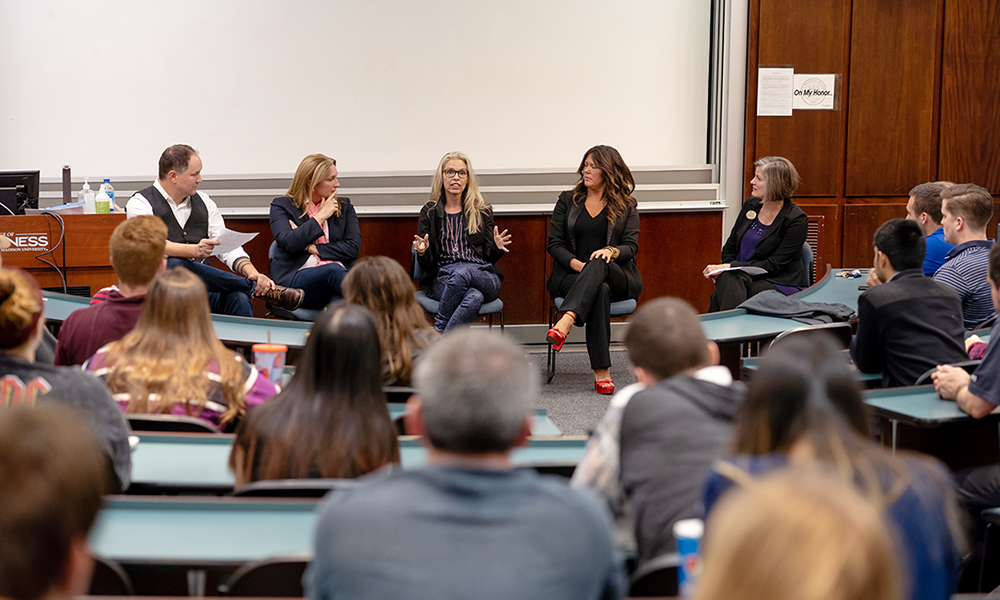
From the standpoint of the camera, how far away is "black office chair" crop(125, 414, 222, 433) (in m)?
2.38

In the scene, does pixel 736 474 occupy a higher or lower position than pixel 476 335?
lower

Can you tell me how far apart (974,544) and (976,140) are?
487 cm

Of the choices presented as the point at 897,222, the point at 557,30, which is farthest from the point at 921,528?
the point at 557,30

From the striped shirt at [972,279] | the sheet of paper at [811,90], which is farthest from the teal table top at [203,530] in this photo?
the sheet of paper at [811,90]

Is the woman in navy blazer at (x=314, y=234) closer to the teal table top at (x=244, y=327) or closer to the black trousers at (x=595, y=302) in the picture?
the teal table top at (x=244, y=327)

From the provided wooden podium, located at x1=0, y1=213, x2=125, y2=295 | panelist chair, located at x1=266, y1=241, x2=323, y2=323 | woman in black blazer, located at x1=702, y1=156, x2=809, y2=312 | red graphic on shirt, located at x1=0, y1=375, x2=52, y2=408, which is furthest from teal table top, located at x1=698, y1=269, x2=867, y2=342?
wooden podium, located at x1=0, y1=213, x2=125, y2=295

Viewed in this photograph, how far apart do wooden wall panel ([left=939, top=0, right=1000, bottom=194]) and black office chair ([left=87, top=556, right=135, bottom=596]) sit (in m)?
6.60

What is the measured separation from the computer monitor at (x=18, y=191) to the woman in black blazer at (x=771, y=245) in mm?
3890

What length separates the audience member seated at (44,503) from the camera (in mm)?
890

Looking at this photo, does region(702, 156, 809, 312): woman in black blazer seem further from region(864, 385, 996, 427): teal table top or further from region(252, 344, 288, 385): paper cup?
region(252, 344, 288, 385): paper cup

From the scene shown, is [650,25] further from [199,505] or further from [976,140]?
[199,505]

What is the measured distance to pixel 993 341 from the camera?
265 cm

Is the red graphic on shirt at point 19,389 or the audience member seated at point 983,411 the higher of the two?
the red graphic on shirt at point 19,389

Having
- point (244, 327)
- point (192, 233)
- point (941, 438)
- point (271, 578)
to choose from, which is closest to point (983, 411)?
point (941, 438)
